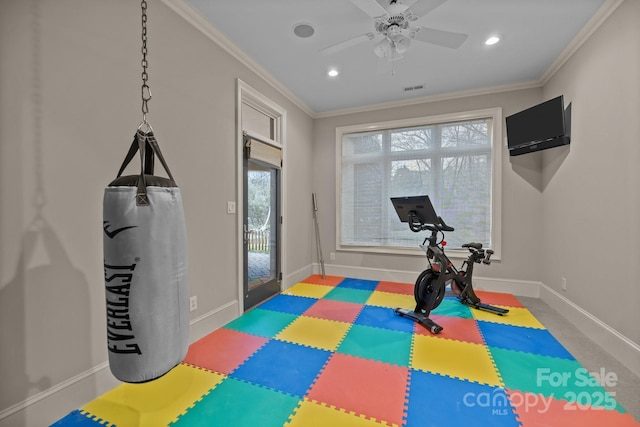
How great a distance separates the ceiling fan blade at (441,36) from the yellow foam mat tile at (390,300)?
2909 millimetres

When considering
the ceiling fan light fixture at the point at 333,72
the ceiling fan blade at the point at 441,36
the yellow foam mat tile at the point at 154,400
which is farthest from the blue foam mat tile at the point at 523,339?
the ceiling fan light fixture at the point at 333,72

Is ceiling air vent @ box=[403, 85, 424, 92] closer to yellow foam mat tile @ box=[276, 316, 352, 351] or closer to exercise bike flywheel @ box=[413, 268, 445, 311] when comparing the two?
exercise bike flywheel @ box=[413, 268, 445, 311]

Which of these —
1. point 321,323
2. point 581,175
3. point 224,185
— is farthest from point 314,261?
point 581,175

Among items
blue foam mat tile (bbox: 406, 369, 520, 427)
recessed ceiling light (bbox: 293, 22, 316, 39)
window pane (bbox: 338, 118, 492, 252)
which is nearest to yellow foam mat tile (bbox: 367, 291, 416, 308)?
window pane (bbox: 338, 118, 492, 252)

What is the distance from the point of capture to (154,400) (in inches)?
69.9

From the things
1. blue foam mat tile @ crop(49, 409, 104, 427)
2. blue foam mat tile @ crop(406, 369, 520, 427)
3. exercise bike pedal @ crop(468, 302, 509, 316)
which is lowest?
blue foam mat tile @ crop(49, 409, 104, 427)

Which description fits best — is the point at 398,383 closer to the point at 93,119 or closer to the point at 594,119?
the point at 93,119

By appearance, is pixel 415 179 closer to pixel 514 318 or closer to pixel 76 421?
pixel 514 318

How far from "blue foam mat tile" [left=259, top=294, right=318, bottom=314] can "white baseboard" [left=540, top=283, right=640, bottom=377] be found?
2.89 meters

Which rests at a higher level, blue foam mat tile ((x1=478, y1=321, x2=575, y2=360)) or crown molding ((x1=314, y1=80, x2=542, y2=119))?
crown molding ((x1=314, y1=80, x2=542, y2=119))

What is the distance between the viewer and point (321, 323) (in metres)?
2.95

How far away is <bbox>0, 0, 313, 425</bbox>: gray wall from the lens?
1443 mm

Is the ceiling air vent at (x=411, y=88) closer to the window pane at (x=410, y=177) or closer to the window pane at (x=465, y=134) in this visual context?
the window pane at (x=465, y=134)

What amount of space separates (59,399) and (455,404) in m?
2.45
